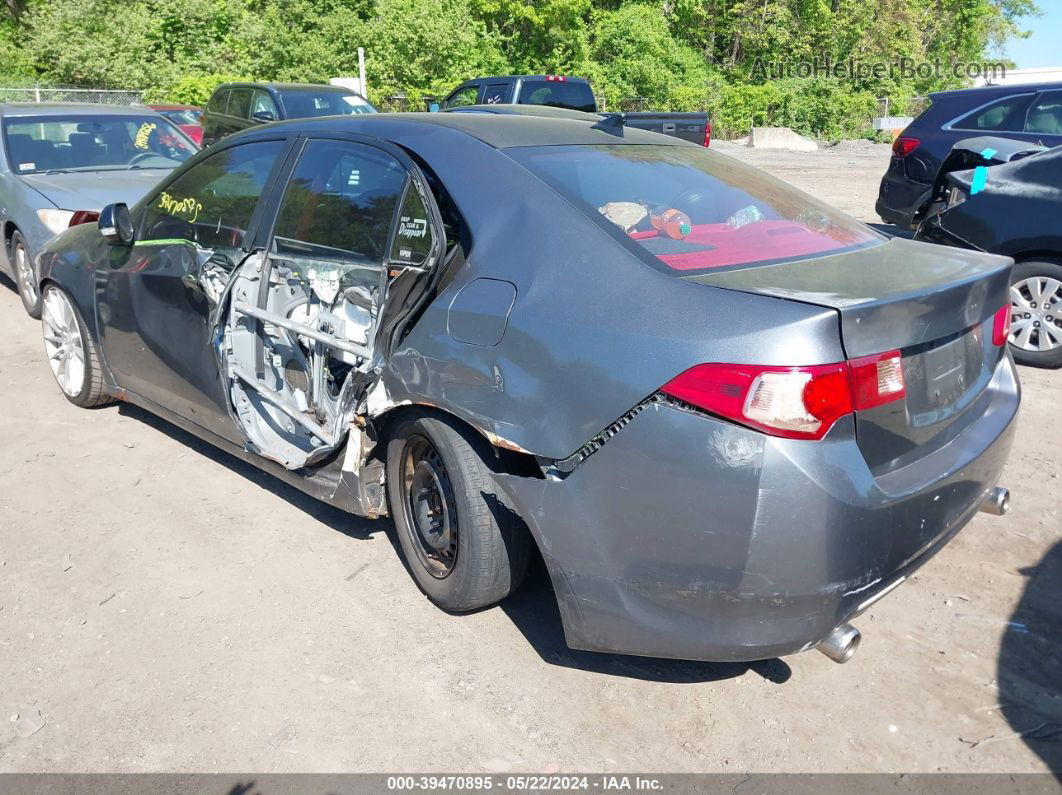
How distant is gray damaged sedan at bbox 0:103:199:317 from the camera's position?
7309 millimetres

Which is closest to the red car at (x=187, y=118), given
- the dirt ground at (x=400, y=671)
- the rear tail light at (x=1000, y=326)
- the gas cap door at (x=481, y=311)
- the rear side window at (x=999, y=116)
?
the rear side window at (x=999, y=116)

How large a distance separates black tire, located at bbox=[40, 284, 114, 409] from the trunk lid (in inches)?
149

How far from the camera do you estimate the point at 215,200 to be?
4266 mm

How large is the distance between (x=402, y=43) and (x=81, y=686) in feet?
94.3

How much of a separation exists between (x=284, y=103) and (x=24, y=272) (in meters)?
7.20

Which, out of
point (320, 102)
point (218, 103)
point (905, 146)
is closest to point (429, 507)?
point (905, 146)

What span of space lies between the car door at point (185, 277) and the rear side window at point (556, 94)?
11174mm

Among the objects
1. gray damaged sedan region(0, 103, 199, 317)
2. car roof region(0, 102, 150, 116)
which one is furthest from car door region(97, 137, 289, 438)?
car roof region(0, 102, 150, 116)

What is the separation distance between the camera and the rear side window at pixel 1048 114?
9023mm

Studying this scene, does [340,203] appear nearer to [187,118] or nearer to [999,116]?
[999,116]

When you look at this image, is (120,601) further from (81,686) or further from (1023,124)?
(1023,124)

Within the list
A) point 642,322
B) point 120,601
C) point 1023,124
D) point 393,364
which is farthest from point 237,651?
point 1023,124

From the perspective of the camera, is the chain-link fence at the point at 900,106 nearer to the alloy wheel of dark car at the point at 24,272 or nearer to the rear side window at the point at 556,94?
the rear side window at the point at 556,94

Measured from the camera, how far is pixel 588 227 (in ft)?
9.45
